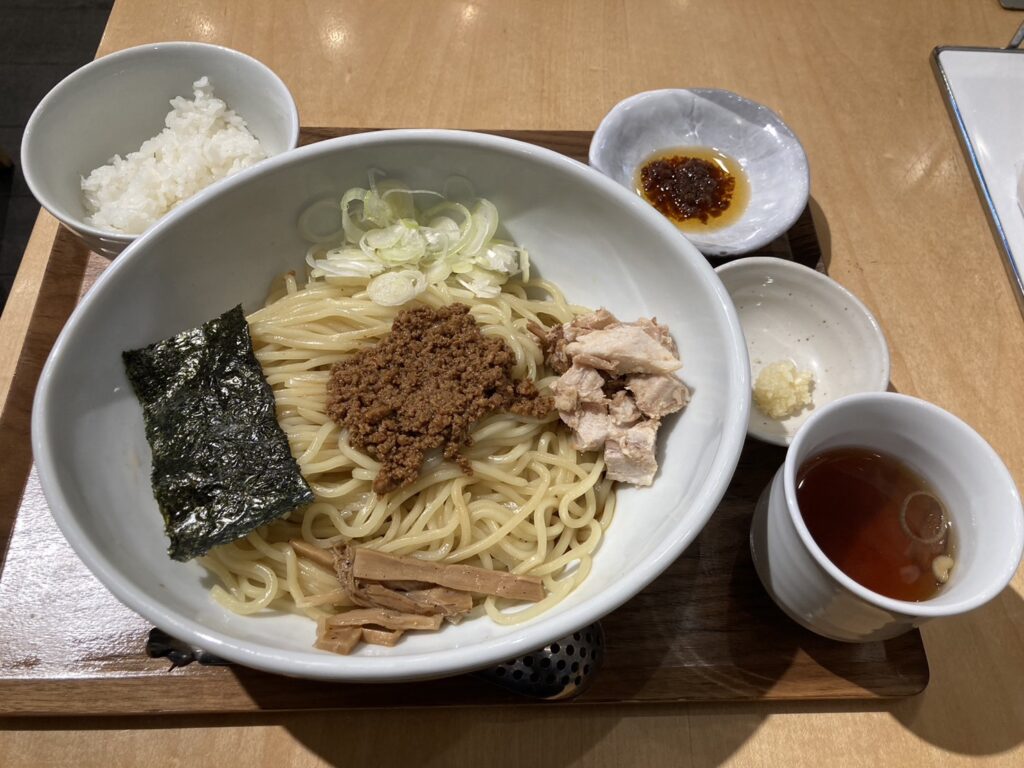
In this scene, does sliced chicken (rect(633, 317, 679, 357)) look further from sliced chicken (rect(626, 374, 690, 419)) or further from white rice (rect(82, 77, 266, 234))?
white rice (rect(82, 77, 266, 234))

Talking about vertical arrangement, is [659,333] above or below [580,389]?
above

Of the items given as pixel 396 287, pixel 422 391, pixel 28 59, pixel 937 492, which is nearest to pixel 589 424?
pixel 422 391

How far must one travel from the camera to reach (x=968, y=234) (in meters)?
2.71

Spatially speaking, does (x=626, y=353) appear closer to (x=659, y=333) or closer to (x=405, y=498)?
(x=659, y=333)

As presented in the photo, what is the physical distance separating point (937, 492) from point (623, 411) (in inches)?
34.7

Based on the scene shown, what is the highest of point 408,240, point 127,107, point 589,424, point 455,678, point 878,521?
point 127,107

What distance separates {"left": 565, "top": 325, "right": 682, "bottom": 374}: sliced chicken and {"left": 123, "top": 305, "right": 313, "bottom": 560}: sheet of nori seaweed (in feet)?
2.80

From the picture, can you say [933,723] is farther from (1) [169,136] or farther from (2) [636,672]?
(1) [169,136]

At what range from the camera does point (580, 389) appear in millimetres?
1812

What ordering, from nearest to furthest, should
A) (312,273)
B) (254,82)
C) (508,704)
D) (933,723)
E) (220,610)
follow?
(220,610) → (508,704) → (933,723) → (312,273) → (254,82)

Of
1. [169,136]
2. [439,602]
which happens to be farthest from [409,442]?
[169,136]

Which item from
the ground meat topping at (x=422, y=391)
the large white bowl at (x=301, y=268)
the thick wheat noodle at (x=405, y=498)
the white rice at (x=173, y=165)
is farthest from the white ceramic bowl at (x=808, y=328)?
the white rice at (x=173, y=165)

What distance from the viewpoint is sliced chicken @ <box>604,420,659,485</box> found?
67.8 inches

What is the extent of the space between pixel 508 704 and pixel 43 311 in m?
2.02
